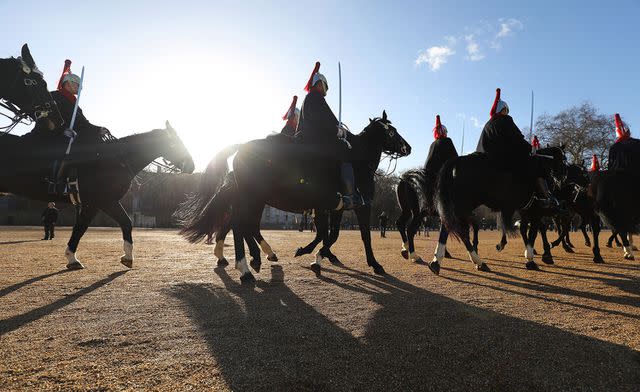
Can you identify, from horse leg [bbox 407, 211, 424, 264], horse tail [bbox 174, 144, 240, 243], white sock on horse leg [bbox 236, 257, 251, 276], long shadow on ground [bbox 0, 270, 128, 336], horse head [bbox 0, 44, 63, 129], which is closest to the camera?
long shadow on ground [bbox 0, 270, 128, 336]

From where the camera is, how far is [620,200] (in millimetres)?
8906

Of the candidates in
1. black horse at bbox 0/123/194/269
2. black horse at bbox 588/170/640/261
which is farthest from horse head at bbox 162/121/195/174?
black horse at bbox 588/170/640/261

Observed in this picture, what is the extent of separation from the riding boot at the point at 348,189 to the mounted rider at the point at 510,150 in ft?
10.2

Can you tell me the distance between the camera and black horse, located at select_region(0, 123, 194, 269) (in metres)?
6.42

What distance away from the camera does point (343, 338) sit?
308 cm

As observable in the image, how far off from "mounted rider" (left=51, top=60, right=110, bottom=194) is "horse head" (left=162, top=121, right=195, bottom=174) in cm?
119

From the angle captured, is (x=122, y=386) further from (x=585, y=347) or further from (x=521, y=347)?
(x=585, y=347)

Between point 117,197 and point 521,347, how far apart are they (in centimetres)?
719

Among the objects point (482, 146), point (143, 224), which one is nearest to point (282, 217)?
point (143, 224)

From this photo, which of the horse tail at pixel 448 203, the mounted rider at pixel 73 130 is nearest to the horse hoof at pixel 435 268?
the horse tail at pixel 448 203

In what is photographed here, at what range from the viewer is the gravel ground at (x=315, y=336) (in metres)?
2.33

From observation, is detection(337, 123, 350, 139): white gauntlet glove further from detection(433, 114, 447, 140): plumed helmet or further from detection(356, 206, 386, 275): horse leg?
detection(433, 114, 447, 140): plumed helmet

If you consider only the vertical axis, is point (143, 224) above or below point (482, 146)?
below

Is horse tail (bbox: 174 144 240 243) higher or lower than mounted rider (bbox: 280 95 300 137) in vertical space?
lower
